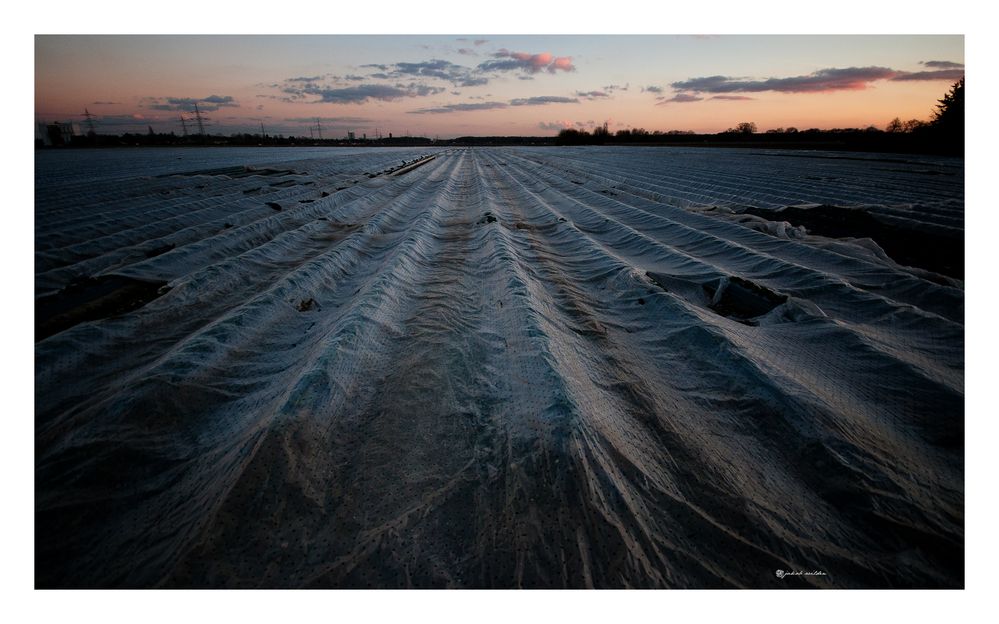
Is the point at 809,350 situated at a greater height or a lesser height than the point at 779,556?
greater

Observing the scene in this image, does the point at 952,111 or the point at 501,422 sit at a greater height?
the point at 952,111

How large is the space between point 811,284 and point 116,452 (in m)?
5.94

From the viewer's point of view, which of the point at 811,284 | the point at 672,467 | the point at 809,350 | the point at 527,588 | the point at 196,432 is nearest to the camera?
the point at 527,588

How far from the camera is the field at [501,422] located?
1.64 meters

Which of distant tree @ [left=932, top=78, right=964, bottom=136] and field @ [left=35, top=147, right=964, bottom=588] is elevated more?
distant tree @ [left=932, top=78, right=964, bottom=136]

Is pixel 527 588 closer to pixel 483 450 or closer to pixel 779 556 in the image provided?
pixel 483 450

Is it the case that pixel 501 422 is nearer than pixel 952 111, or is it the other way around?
pixel 501 422

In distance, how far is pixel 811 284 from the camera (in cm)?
428

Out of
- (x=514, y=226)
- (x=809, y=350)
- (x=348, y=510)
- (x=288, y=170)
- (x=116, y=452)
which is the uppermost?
(x=288, y=170)

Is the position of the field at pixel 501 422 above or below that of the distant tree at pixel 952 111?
below

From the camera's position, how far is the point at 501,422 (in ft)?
7.58

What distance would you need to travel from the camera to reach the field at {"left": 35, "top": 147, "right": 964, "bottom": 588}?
164cm

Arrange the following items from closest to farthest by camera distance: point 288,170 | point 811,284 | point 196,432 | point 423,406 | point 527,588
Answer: point 527,588 → point 196,432 → point 423,406 → point 811,284 → point 288,170

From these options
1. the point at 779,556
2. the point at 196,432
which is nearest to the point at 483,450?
A: the point at 779,556
